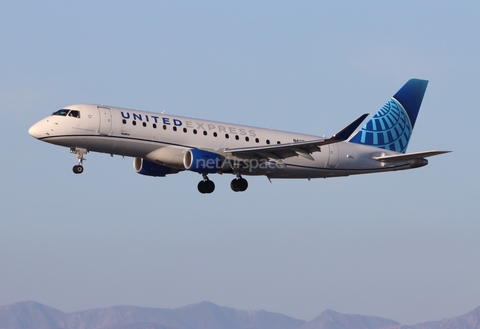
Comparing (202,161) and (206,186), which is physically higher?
(202,161)

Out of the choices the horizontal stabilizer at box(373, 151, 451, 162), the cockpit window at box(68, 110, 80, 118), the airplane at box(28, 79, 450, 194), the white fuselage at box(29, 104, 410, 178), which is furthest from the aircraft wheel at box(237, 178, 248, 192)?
the cockpit window at box(68, 110, 80, 118)

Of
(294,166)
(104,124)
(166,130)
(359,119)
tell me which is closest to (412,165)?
(294,166)

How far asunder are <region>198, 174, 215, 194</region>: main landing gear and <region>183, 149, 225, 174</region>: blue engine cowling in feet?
12.6

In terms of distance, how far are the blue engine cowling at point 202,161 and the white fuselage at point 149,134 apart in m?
0.71

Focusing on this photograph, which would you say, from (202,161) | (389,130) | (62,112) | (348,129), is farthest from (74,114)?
(389,130)

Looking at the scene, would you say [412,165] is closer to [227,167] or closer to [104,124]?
[227,167]

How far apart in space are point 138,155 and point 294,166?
401 inches

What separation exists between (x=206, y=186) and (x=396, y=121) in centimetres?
1555

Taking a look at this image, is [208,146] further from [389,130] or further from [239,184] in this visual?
[389,130]

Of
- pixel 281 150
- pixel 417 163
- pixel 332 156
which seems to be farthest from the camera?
pixel 417 163

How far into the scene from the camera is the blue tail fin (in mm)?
61188

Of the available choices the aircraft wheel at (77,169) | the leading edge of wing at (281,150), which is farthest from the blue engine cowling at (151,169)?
the aircraft wheel at (77,169)

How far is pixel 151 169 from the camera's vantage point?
56.5 m

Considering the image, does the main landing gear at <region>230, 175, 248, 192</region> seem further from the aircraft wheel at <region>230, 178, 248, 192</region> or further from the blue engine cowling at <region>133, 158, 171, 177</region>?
the blue engine cowling at <region>133, 158, 171, 177</region>
